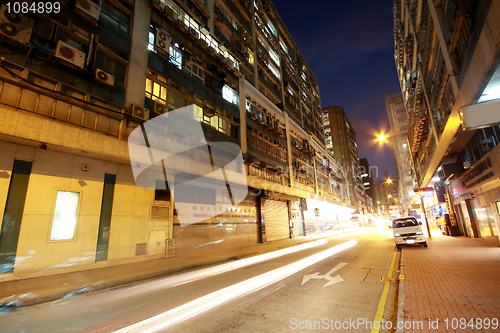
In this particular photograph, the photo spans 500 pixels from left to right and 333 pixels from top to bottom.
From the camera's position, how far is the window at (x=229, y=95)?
76.6ft

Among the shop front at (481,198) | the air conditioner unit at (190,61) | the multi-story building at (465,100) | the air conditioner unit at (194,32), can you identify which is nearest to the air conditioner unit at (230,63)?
the air conditioner unit at (194,32)

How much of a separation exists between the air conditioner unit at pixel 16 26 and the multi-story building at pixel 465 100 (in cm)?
1617

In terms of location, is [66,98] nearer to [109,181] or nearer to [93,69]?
[93,69]

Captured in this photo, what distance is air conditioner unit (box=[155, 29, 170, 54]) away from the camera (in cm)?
1598

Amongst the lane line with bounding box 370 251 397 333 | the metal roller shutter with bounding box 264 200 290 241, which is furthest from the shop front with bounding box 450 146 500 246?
the metal roller shutter with bounding box 264 200 290 241

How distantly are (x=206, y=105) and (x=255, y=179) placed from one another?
8897mm

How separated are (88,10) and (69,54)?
3112 millimetres

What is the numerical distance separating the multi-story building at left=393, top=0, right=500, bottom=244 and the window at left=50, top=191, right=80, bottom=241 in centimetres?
1526

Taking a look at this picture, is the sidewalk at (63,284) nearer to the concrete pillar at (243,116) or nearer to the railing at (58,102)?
the railing at (58,102)

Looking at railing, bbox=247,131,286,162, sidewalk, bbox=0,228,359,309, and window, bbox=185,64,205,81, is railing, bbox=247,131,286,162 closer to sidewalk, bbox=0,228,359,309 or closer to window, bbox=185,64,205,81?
window, bbox=185,64,205,81

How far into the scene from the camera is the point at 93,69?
1160 cm

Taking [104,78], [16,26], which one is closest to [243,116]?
[104,78]

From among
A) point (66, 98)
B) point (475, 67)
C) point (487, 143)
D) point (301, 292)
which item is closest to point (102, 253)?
point (66, 98)

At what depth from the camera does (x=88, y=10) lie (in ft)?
38.8
